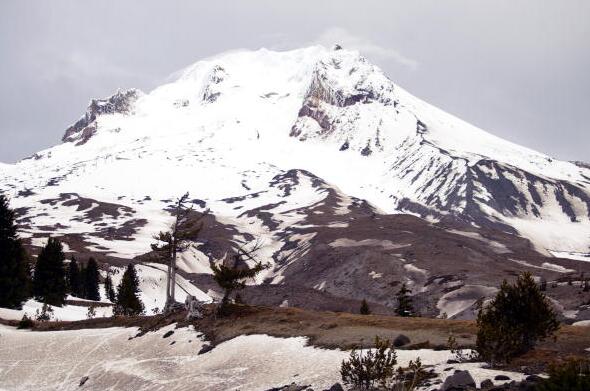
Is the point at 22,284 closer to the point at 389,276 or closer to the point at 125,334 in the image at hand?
the point at 125,334

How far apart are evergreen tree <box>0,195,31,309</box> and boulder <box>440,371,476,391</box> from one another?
5685cm

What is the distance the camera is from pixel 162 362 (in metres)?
35.8

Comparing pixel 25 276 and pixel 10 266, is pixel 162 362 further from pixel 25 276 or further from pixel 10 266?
pixel 25 276

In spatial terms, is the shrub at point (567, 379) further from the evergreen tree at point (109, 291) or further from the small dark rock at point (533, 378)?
the evergreen tree at point (109, 291)

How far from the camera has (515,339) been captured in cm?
2453

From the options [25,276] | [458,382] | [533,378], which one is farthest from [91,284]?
[533,378]

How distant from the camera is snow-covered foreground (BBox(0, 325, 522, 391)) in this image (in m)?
28.2

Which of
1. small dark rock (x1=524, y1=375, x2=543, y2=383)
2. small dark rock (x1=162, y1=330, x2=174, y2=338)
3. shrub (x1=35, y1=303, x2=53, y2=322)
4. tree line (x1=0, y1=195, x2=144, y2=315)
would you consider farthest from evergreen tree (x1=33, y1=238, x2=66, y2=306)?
small dark rock (x1=524, y1=375, x2=543, y2=383)

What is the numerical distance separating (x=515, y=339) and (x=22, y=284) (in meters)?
58.0

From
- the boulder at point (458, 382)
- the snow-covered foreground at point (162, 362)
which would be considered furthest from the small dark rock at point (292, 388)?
the boulder at point (458, 382)

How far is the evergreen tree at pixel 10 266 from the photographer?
6538 centimetres

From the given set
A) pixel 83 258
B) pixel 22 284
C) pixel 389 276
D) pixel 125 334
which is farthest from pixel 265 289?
pixel 125 334

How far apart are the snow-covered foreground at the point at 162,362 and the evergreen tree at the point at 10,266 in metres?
18.4

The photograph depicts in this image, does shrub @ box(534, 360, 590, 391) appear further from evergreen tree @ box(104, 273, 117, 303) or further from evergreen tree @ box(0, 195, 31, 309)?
evergreen tree @ box(104, 273, 117, 303)
